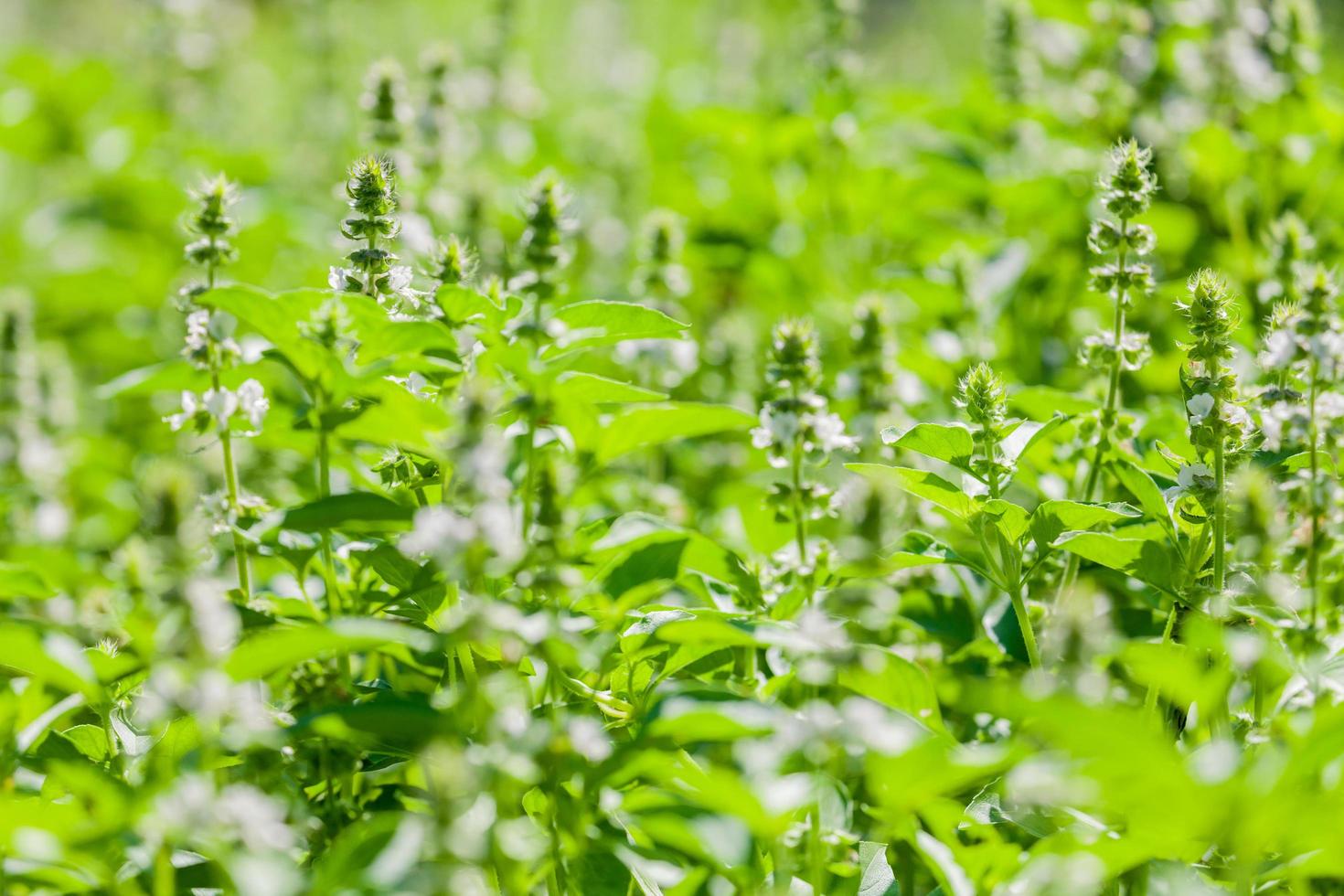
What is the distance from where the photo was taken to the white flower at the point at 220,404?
1.92 meters

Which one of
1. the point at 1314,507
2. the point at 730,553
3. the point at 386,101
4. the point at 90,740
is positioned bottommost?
the point at 90,740

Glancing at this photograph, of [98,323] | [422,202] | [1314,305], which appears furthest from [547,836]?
[98,323]

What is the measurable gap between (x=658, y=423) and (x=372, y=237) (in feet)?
2.05

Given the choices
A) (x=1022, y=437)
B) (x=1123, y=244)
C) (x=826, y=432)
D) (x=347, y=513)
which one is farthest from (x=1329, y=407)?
(x=347, y=513)

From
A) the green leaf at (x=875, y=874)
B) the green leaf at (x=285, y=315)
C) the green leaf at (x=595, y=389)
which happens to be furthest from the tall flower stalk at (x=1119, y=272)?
the green leaf at (x=285, y=315)

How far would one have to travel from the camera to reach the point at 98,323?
536 centimetres

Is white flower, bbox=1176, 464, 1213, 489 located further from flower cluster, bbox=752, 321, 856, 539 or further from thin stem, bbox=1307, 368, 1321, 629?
flower cluster, bbox=752, 321, 856, 539

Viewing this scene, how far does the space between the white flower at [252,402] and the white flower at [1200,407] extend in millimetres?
1427

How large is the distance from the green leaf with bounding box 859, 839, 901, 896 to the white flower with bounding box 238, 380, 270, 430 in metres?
1.14

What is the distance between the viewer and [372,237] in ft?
6.58

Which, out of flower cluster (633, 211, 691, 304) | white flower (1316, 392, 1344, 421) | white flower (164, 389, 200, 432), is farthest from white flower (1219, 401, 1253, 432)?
flower cluster (633, 211, 691, 304)

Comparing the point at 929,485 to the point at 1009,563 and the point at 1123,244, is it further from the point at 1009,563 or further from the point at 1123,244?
the point at 1123,244

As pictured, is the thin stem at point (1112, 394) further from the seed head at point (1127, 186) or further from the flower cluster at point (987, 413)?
the flower cluster at point (987, 413)

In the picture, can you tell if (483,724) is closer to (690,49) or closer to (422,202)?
(422,202)
